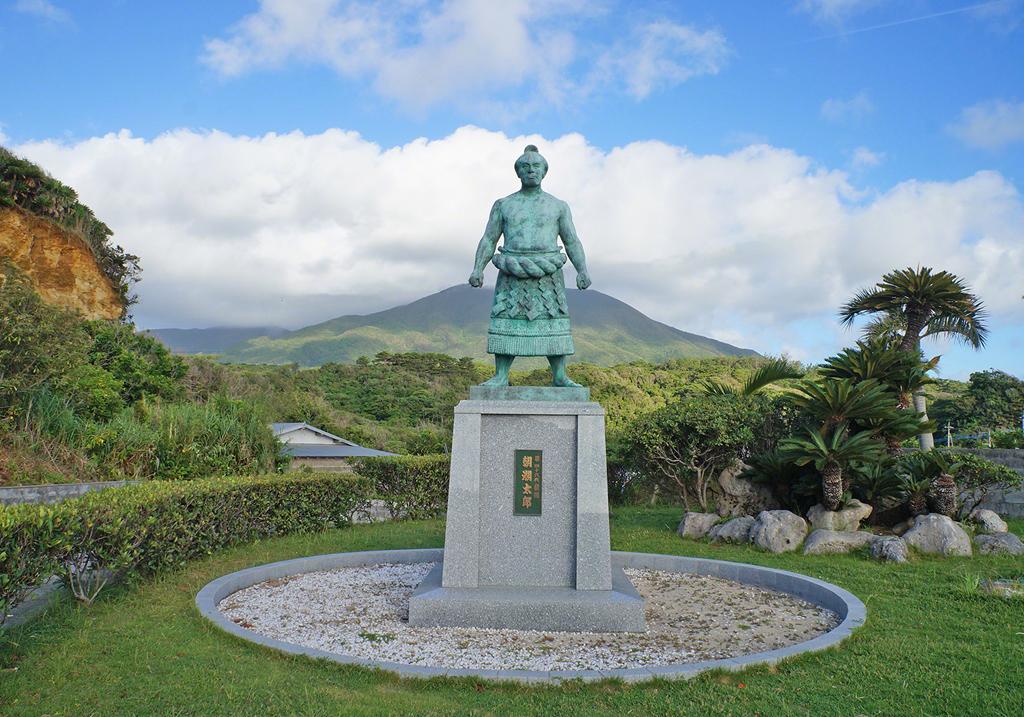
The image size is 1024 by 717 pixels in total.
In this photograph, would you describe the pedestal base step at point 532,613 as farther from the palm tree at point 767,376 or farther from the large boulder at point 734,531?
the palm tree at point 767,376

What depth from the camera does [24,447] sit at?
10.8 metres

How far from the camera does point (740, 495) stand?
11.6 m

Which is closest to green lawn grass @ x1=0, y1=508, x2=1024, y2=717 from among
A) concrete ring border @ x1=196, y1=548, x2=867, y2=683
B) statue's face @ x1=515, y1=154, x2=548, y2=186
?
concrete ring border @ x1=196, y1=548, x2=867, y2=683

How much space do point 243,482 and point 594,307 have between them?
153368 mm

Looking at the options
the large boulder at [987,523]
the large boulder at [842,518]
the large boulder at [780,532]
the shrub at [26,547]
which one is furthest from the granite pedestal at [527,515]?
the large boulder at [987,523]

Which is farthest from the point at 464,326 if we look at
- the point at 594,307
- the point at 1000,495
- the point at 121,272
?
the point at 1000,495

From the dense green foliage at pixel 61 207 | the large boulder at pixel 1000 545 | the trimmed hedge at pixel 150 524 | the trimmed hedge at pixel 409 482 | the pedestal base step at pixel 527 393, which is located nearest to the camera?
the trimmed hedge at pixel 150 524

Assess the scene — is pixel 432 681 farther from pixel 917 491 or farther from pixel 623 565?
pixel 917 491

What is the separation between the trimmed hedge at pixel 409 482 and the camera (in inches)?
506

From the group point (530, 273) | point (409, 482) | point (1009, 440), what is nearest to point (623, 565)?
point (530, 273)

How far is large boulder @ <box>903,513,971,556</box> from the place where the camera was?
→ 8766 mm

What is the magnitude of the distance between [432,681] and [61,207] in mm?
20545

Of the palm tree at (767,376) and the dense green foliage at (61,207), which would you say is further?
the dense green foliage at (61,207)

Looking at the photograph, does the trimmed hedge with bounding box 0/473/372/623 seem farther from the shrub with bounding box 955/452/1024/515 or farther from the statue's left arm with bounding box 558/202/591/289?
the shrub with bounding box 955/452/1024/515
